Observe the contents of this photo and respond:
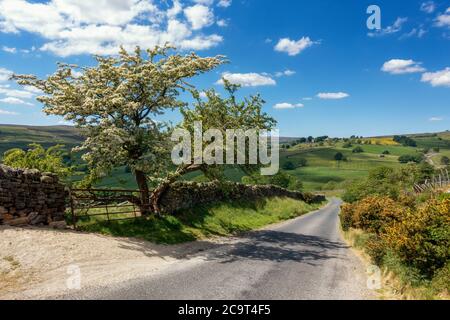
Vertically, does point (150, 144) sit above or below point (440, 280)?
above

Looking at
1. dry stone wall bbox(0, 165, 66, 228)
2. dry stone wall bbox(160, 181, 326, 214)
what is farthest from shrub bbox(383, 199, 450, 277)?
dry stone wall bbox(0, 165, 66, 228)

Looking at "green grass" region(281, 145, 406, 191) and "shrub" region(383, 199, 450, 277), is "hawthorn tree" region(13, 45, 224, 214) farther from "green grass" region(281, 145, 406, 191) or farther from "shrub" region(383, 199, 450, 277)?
"green grass" region(281, 145, 406, 191)

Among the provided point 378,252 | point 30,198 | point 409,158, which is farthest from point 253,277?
point 409,158

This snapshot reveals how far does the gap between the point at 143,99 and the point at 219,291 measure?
1416 cm

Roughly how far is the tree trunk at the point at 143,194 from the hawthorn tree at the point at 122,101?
1.25m

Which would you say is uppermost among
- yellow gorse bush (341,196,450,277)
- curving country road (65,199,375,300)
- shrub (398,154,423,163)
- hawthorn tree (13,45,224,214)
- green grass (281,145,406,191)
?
hawthorn tree (13,45,224,214)

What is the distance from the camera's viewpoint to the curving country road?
1213 centimetres

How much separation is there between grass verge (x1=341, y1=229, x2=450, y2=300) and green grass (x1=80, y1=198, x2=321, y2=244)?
1169 cm

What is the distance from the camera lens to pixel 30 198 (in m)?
18.1

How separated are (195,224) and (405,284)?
1611 cm

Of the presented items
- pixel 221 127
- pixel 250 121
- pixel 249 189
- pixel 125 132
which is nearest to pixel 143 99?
pixel 125 132

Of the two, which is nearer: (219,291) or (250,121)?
(219,291)
